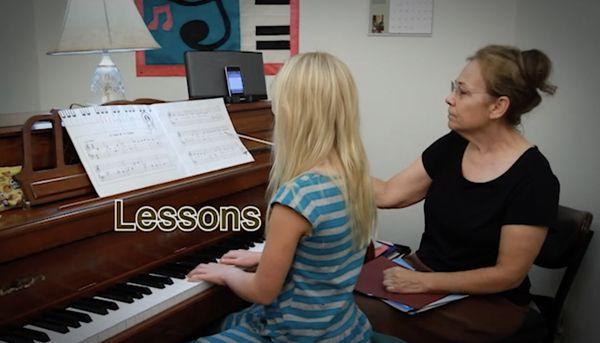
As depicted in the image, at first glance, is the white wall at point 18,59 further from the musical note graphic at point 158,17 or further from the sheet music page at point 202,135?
the sheet music page at point 202,135

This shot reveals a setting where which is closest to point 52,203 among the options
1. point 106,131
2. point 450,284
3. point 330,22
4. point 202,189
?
point 106,131

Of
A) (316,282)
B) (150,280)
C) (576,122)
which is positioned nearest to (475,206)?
(316,282)

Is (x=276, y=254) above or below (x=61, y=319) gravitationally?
above

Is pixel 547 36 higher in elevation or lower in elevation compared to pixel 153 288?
higher

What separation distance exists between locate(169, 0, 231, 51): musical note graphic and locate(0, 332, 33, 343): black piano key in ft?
7.54

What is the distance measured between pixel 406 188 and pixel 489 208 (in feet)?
1.32

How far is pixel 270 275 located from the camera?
3.82ft

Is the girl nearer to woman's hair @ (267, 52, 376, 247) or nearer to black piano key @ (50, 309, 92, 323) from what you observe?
woman's hair @ (267, 52, 376, 247)

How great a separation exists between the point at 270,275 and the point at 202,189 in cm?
48

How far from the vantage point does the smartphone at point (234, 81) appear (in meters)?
2.02

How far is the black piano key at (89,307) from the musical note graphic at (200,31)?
2.16 meters

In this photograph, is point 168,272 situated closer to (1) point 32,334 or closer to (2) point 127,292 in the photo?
(2) point 127,292

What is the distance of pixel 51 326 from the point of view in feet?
3.75

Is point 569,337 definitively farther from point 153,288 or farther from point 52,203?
point 52,203
